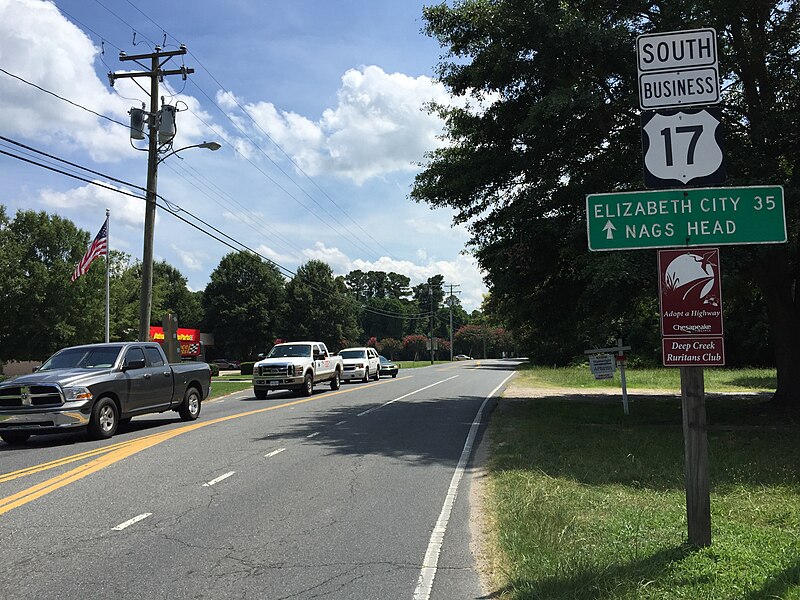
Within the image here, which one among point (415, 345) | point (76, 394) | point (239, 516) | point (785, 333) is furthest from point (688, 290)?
point (415, 345)

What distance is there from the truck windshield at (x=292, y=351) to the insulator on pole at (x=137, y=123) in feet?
29.2

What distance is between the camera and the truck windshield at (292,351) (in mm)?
24531

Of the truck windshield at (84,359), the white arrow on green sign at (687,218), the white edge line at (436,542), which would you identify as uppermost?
the white arrow on green sign at (687,218)

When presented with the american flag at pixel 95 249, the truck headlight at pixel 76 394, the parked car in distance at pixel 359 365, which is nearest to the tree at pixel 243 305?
the parked car in distance at pixel 359 365

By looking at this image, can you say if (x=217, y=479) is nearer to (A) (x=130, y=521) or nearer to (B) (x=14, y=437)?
(A) (x=130, y=521)

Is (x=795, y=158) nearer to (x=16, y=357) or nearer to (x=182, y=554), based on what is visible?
(x=182, y=554)

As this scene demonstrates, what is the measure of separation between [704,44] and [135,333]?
56736 millimetres

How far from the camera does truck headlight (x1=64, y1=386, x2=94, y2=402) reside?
37.7 feet

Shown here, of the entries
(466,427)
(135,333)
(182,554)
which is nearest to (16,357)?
(135,333)

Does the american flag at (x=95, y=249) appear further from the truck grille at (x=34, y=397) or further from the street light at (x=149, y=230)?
the truck grille at (x=34, y=397)

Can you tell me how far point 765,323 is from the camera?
37.0 metres

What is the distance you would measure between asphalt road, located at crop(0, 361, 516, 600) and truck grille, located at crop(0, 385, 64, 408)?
787 millimetres

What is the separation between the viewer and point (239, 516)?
6668 mm

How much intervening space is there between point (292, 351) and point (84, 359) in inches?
478
